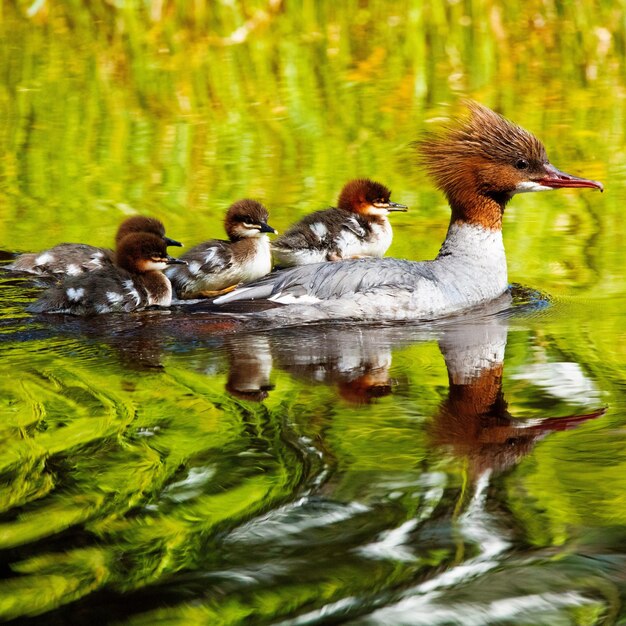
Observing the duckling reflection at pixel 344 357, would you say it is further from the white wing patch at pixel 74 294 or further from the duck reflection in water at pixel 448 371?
the white wing patch at pixel 74 294

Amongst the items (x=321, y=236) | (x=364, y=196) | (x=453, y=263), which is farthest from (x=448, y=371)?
(x=364, y=196)

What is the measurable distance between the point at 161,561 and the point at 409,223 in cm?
548

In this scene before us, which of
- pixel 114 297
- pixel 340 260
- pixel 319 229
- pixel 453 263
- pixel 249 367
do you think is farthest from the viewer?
pixel 319 229

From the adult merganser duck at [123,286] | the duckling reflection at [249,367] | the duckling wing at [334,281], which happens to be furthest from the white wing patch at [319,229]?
the duckling reflection at [249,367]

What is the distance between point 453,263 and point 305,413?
2.55 m

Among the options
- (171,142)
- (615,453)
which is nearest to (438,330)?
(615,453)

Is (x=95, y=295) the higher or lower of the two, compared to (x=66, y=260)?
lower

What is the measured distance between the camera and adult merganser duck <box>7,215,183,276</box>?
685cm

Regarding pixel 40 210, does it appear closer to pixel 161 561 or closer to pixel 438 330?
pixel 438 330

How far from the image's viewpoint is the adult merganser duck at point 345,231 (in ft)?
24.2

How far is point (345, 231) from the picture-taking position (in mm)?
7488

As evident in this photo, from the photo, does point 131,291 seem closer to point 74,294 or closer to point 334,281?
point 74,294

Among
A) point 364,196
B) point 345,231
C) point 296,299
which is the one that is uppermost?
point 364,196

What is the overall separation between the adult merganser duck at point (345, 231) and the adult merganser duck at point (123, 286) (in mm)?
1077
